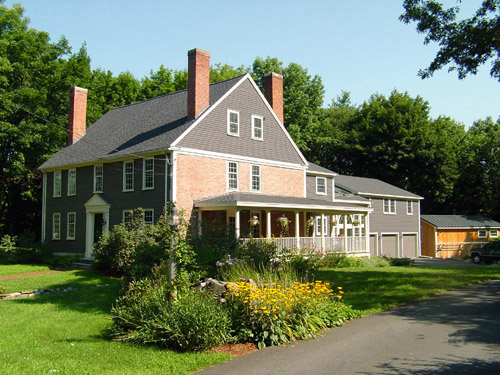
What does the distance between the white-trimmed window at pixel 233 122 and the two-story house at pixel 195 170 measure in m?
0.05

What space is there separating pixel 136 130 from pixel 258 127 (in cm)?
679

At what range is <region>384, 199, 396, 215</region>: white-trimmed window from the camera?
4006 centimetres

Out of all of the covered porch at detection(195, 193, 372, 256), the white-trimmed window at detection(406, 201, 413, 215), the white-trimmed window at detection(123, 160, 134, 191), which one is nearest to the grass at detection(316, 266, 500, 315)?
the covered porch at detection(195, 193, 372, 256)

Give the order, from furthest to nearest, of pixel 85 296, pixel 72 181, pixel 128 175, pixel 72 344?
1. pixel 72 181
2. pixel 128 175
3. pixel 85 296
4. pixel 72 344

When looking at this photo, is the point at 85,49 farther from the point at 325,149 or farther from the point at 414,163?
the point at 414,163

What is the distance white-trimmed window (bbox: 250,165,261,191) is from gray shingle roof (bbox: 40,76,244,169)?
4224 millimetres

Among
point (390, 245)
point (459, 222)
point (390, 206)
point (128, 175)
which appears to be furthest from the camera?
point (459, 222)

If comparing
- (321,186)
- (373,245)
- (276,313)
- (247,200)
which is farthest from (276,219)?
(276,313)

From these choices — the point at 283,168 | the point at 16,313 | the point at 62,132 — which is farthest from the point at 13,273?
the point at 283,168

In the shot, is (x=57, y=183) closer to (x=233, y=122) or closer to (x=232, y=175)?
(x=232, y=175)

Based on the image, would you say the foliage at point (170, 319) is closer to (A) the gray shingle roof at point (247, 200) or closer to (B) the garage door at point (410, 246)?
(A) the gray shingle roof at point (247, 200)

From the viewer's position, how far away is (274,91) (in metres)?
28.4

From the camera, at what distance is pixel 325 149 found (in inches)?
2173

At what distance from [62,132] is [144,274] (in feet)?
69.6
